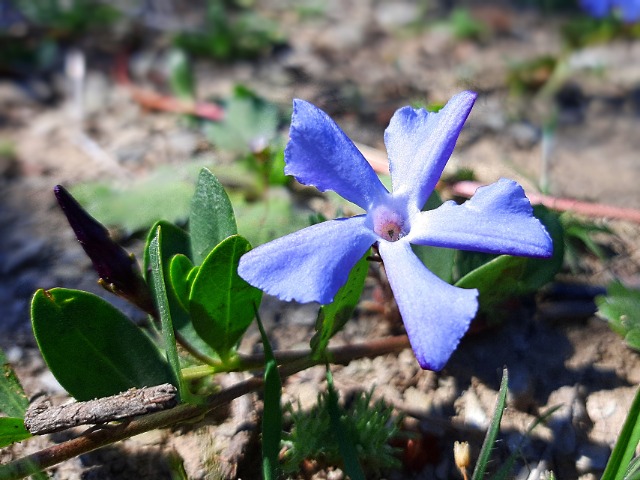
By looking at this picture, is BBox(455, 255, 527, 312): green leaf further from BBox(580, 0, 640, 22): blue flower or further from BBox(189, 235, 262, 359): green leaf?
BBox(580, 0, 640, 22): blue flower

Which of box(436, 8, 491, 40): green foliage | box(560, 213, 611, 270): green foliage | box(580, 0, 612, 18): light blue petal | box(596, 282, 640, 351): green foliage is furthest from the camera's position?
box(436, 8, 491, 40): green foliage

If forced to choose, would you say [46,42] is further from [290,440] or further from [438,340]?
[438,340]

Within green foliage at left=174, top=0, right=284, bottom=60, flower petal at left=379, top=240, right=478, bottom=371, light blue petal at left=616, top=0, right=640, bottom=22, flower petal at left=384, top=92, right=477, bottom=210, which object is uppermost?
green foliage at left=174, top=0, right=284, bottom=60

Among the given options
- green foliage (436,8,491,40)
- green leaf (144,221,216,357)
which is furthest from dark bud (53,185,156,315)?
green foliage (436,8,491,40)

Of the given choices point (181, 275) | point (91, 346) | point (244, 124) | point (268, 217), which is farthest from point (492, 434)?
point (244, 124)

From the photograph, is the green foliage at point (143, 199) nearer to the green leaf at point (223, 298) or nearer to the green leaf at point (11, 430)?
the green leaf at point (223, 298)

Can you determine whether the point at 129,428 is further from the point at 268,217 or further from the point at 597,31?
the point at 597,31

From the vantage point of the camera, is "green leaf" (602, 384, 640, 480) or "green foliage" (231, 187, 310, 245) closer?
"green leaf" (602, 384, 640, 480)
